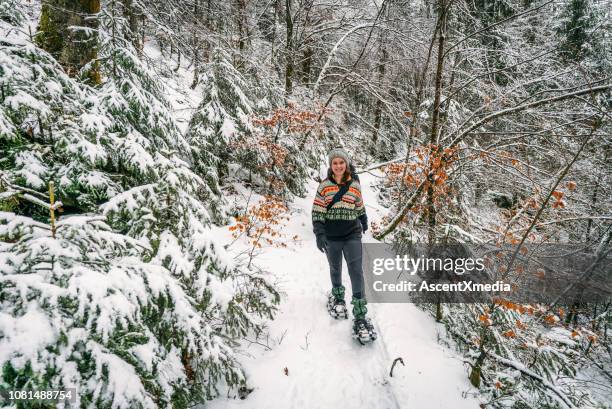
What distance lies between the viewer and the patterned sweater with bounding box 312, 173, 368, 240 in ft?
13.3

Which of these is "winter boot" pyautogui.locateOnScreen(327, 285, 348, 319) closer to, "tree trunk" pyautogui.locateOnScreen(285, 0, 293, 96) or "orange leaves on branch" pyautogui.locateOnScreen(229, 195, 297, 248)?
"orange leaves on branch" pyautogui.locateOnScreen(229, 195, 297, 248)

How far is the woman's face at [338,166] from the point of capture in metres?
4.05

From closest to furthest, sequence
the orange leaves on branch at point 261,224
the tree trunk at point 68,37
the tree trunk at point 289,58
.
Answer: the tree trunk at point 68,37 → the orange leaves on branch at point 261,224 → the tree trunk at point 289,58

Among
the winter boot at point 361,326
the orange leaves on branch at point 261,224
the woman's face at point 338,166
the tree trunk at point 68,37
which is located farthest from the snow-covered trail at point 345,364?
the tree trunk at point 68,37

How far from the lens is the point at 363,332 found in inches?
151

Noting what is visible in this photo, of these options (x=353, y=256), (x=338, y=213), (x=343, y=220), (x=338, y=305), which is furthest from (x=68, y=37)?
(x=338, y=305)

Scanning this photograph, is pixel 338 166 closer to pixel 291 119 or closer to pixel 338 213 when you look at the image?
pixel 338 213

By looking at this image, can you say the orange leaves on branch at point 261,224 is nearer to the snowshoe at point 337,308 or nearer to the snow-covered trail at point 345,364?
the snow-covered trail at point 345,364

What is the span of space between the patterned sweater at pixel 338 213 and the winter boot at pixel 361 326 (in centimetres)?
90

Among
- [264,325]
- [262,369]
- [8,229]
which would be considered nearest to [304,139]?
[264,325]

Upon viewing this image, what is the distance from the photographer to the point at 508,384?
10.8 feet

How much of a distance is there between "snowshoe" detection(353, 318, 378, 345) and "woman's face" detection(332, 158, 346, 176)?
2010 mm

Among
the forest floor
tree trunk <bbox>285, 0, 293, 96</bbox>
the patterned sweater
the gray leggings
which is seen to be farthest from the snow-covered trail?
tree trunk <bbox>285, 0, 293, 96</bbox>

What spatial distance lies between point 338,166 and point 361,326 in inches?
84.5
